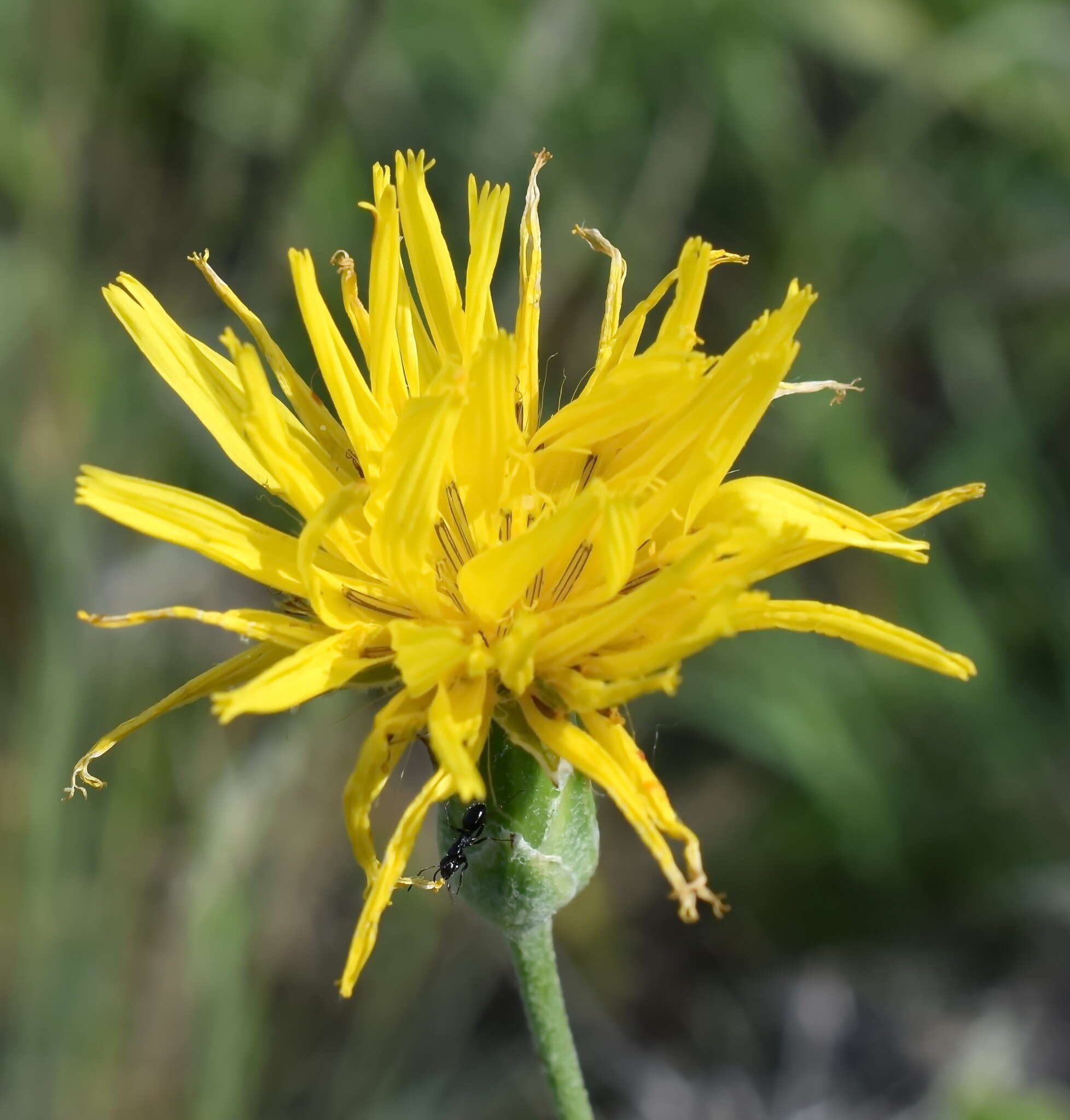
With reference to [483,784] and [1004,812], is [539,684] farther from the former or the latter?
[1004,812]

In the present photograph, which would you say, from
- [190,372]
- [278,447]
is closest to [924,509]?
[278,447]

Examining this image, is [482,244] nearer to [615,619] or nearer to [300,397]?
[300,397]

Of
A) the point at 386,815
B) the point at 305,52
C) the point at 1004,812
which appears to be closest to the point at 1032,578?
the point at 1004,812

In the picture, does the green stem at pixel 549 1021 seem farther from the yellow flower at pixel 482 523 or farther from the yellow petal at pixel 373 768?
the yellow petal at pixel 373 768

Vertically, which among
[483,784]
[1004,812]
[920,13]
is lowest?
[1004,812]

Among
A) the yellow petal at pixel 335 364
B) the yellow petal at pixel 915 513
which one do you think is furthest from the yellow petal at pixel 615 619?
the yellow petal at pixel 335 364

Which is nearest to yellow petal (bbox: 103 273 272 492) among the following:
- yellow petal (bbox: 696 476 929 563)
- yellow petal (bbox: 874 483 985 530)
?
yellow petal (bbox: 696 476 929 563)
